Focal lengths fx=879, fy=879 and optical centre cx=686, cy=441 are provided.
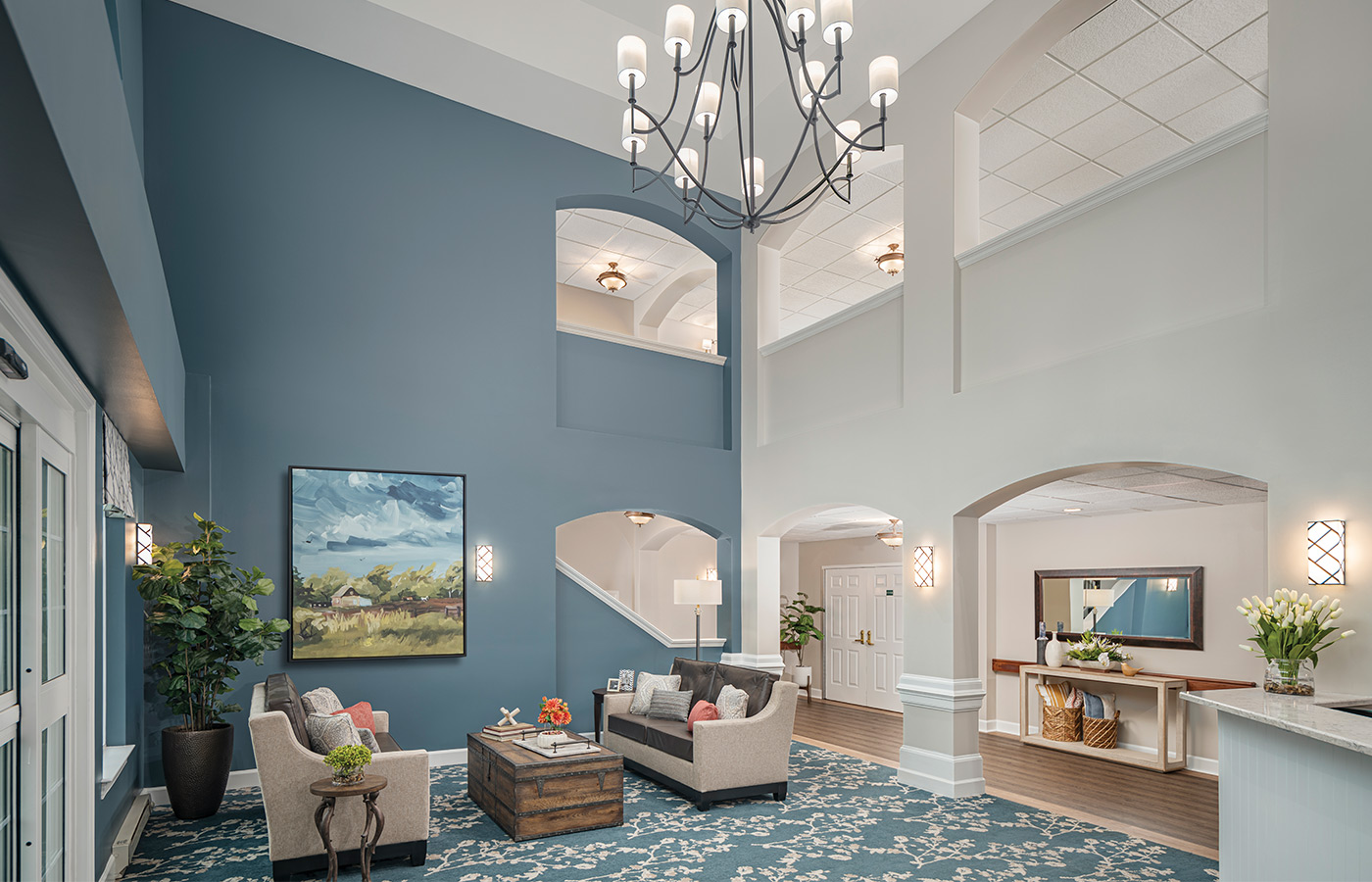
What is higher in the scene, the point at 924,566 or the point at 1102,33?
the point at 1102,33

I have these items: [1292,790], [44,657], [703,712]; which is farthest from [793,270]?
[44,657]

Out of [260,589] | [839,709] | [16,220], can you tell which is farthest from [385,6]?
[839,709]

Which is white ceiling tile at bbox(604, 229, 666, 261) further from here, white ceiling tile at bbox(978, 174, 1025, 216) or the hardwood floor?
the hardwood floor

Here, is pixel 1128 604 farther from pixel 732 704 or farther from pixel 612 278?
pixel 612 278

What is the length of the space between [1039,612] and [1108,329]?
5.17m

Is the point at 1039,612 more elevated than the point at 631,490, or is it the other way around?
the point at 631,490

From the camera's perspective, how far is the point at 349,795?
448cm

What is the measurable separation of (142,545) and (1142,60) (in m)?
8.29

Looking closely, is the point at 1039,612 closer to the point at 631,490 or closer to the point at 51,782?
the point at 631,490

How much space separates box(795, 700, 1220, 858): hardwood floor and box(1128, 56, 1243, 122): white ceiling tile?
5356 millimetres

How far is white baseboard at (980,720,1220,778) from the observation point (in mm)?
8070

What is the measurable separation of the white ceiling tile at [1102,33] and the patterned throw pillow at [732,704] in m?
5.50

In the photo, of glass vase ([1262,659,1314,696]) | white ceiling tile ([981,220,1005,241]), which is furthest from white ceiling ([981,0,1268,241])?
glass vase ([1262,659,1314,696])

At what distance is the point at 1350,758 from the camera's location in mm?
3123
